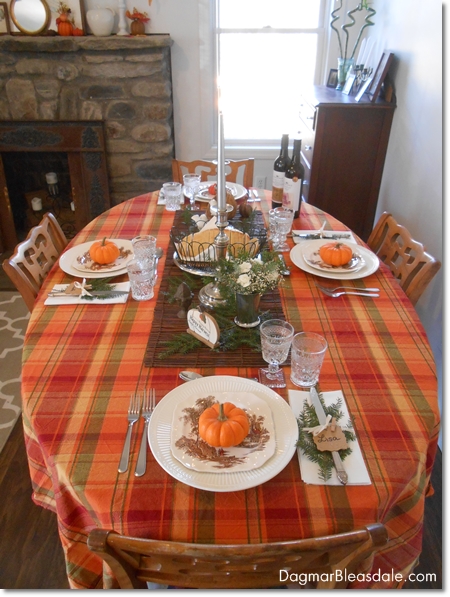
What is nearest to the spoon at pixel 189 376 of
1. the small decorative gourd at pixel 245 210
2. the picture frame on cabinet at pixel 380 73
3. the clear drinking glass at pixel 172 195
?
the small decorative gourd at pixel 245 210

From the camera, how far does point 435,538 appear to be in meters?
1.53

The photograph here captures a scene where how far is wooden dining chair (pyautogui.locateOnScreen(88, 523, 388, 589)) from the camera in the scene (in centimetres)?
66

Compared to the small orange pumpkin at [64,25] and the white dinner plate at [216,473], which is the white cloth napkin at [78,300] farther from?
the small orange pumpkin at [64,25]

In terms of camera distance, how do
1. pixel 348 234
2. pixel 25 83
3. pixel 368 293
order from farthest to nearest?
1. pixel 25 83
2. pixel 348 234
3. pixel 368 293

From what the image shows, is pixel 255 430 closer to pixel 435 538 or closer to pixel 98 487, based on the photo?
pixel 98 487

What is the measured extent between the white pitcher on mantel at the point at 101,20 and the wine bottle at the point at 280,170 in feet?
5.56

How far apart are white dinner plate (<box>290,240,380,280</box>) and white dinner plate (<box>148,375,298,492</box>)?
0.59 m

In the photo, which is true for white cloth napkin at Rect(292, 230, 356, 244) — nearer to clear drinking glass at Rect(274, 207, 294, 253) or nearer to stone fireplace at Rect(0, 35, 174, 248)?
clear drinking glass at Rect(274, 207, 294, 253)

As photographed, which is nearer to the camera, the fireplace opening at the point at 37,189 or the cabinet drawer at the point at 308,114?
the cabinet drawer at the point at 308,114

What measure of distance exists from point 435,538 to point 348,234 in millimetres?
1091

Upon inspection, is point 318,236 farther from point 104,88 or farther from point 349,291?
point 104,88

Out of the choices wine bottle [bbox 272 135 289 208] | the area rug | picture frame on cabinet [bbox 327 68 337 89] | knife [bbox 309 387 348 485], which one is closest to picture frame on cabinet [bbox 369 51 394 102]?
picture frame on cabinet [bbox 327 68 337 89]

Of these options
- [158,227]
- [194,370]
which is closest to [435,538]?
[194,370]

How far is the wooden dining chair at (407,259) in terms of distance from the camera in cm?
148
